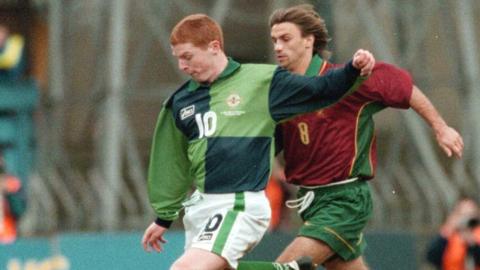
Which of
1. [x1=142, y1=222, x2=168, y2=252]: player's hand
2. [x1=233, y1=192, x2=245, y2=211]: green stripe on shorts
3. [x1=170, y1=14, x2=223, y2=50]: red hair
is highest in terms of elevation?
[x1=170, y1=14, x2=223, y2=50]: red hair

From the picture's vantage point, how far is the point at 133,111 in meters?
22.5

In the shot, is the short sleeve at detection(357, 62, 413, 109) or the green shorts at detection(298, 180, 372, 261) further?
the green shorts at detection(298, 180, 372, 261)

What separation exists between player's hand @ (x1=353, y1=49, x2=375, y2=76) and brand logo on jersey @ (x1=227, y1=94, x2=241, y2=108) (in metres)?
0.76

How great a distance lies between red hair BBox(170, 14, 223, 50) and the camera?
11.5 metres

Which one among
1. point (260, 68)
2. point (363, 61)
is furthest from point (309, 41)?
point (363, 61)

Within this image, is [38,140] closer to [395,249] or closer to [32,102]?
[32,102]

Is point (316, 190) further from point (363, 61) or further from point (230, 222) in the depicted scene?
point (363, 61)

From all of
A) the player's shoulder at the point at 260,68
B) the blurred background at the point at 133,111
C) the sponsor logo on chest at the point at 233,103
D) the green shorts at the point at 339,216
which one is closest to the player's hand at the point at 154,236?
the green shorts at the point at 339,216

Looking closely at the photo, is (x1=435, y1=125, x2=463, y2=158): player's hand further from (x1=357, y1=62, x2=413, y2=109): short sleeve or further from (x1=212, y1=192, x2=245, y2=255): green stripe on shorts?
(x1=212, y1=192, x2=245, y2=255): green stripe on shorts

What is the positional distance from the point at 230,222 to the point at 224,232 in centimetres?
7

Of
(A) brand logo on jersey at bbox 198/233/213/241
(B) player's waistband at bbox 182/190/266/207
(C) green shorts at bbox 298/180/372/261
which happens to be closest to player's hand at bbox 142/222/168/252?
(B) player's waistband at bbox 182/190/266/207

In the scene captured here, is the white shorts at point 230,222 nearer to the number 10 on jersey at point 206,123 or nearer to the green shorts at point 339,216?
the number 10 on jersey at point 206,123

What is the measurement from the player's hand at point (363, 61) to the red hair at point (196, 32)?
89cm

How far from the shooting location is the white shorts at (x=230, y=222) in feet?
37.5
